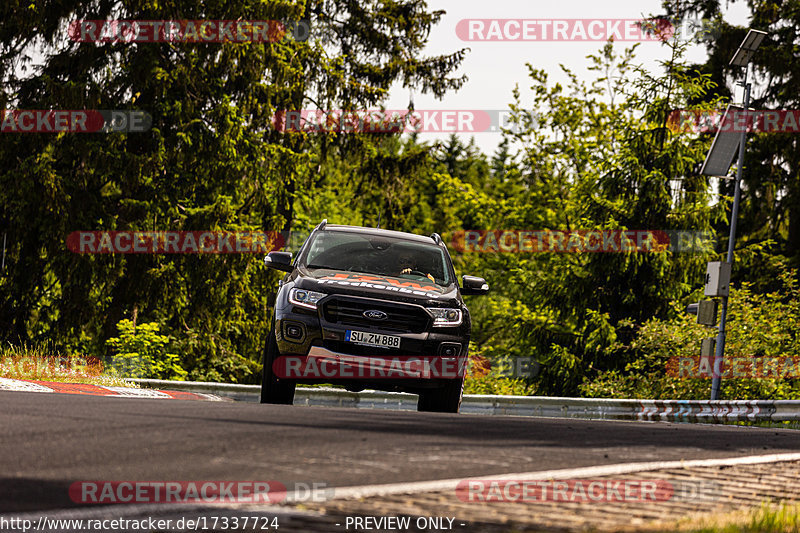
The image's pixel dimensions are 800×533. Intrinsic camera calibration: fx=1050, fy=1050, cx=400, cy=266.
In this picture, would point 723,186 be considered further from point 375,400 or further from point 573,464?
point 573,464

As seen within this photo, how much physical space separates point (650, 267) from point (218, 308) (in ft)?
41.2

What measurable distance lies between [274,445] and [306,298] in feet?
14.1

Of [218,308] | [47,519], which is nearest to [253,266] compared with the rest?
[218,308]

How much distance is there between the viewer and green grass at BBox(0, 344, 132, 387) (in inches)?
626

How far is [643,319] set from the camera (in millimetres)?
31125

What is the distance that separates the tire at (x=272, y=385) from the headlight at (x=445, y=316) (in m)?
1.76
